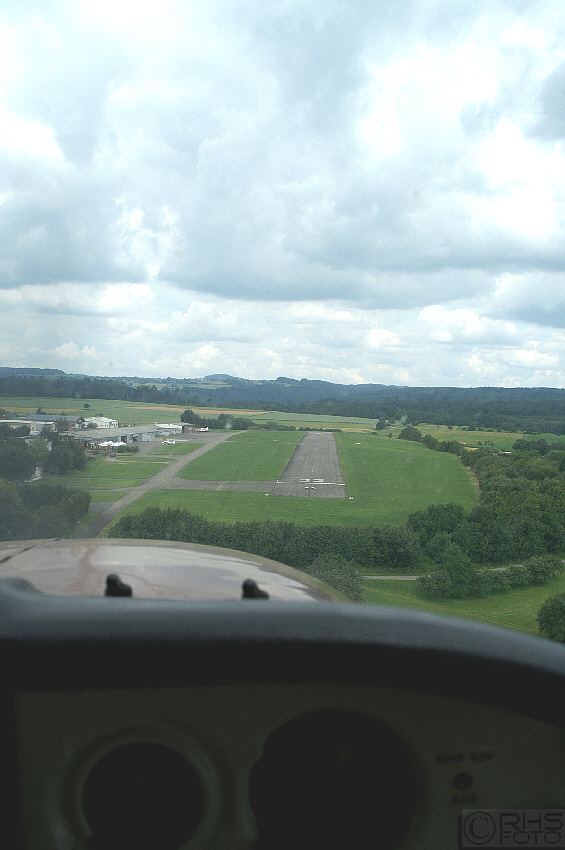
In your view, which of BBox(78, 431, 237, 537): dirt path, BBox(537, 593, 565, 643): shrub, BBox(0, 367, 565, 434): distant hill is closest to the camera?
BBox(537, 593, 565, 643): shrub

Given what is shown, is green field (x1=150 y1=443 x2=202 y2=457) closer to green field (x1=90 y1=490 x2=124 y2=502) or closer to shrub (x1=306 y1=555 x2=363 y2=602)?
green field (x1=90 y1=490 x2=124 y2=502)

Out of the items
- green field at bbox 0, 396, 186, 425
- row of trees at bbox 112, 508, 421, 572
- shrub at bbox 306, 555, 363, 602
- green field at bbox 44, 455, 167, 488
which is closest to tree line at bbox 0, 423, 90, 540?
green field at bbox 44, 455, 167, 488

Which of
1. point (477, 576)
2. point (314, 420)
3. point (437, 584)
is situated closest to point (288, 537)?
point (437, 584)

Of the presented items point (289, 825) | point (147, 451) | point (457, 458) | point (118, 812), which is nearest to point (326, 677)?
point (289, 825)

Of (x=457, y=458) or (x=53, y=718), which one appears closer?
(x=53, y=718)

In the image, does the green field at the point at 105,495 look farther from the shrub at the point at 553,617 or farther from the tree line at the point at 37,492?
the shrub at the point at 553,617

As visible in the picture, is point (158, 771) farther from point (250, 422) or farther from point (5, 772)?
point (250, 422)

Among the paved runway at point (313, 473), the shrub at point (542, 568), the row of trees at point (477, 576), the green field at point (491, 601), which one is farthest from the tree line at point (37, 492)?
the shrub at point (542, 568)
